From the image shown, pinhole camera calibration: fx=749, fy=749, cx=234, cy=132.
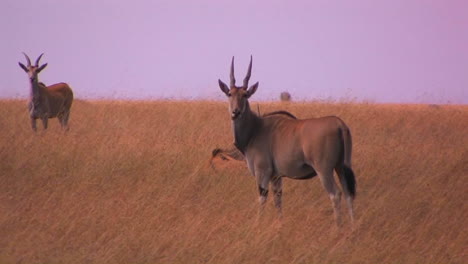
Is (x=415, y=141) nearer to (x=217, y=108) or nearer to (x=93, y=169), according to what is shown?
(x=217, y=108)

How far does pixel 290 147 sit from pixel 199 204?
4.72ft

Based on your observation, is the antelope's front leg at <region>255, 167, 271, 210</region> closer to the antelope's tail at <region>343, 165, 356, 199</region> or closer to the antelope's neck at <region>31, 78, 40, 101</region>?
the antelope's tail at <region>343, 165, 356, 199</region>

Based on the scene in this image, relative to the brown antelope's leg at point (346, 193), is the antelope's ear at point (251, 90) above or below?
above

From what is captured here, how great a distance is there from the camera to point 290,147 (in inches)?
332

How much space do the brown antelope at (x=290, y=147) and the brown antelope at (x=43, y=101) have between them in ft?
25.9

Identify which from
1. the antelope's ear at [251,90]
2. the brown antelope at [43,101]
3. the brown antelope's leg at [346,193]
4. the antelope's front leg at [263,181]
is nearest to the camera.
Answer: the brown antelope's leg at [346,193]

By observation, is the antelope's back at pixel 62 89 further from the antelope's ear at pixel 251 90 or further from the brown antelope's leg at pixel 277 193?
the brown antelope's leg at pixel 277 193

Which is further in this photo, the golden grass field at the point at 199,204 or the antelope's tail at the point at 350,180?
the antelope's tail at the point at 350,180

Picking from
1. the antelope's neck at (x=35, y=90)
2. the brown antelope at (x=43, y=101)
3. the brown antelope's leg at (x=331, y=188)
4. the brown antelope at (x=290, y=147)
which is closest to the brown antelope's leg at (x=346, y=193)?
the brown antelope at (x=290, y=147)

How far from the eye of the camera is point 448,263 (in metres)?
6.58

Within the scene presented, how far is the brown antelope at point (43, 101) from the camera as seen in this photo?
647 inches

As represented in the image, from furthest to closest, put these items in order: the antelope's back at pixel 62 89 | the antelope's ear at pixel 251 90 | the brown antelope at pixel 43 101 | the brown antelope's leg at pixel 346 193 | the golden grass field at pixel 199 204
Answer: the antelope's back at pixel 62 89
the brown antelope at pixel 43 101
the antelope's ear at pixel 251 90
the brown antelope's leg at pixel 346 193
the golden grass field at pixel 199 204

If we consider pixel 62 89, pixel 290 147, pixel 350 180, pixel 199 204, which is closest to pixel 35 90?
pixel 62 89

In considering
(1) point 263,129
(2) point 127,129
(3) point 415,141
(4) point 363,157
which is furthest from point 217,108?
(1) point 263,129
